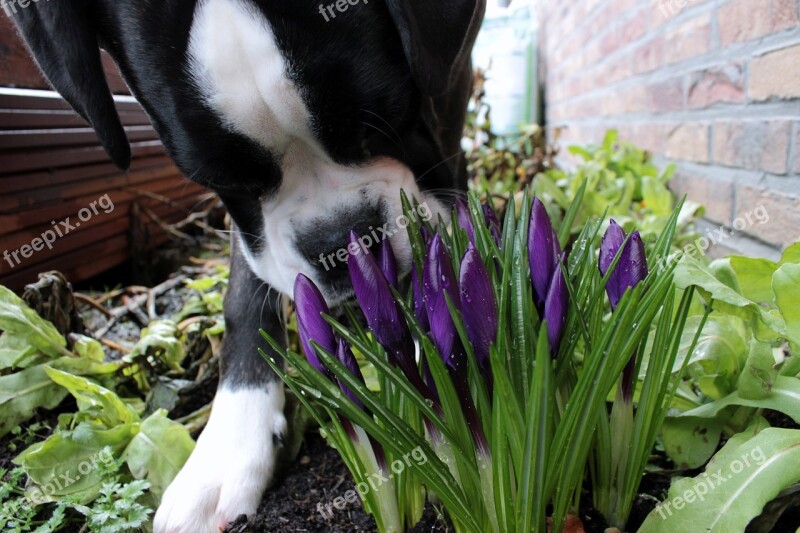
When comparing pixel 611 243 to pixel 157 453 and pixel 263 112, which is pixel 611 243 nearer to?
pixel 263 112

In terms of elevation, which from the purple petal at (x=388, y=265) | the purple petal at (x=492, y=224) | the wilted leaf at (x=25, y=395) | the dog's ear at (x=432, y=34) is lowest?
the wilted leaf at (x=25, y=395)

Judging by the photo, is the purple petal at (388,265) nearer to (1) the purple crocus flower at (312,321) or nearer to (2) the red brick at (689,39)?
(1) the purple crocus flower at (312,321)

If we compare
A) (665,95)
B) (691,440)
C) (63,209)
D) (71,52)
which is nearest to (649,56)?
(665,95)

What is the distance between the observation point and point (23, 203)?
165 centimetres

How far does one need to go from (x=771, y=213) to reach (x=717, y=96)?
14.5 inches

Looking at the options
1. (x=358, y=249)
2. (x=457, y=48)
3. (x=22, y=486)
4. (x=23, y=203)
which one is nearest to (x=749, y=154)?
(x=457, y=48)

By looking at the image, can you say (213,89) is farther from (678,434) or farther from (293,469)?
(678,434)

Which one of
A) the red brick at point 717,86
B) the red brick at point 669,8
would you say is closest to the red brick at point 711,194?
the red brick at point 717,86

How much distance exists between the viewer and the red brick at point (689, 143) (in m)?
1.61

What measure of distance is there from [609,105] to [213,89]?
1.98 m

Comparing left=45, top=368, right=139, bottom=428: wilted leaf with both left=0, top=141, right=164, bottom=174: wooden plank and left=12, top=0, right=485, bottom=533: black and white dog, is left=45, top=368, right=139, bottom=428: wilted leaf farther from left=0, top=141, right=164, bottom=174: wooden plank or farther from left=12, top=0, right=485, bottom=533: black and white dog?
left=0, top=141, right=164, bottom=174: wooden plank

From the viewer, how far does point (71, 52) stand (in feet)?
3.37

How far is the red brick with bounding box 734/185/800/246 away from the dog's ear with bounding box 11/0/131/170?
128 cm

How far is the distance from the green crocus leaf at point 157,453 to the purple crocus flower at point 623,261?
68cm
